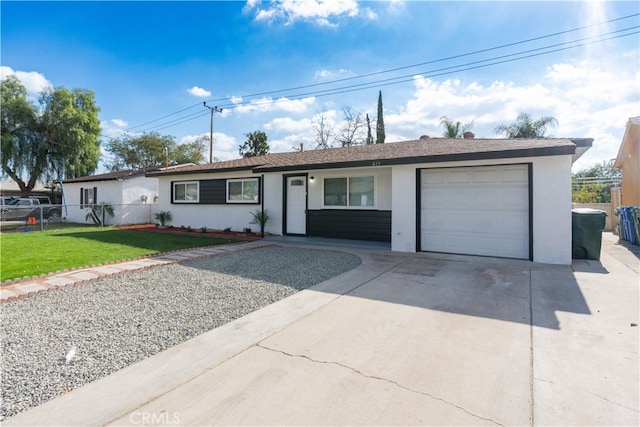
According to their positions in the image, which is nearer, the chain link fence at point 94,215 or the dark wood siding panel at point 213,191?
the dark wood siding panel at point 213,191

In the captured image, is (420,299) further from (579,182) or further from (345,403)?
(579,182)

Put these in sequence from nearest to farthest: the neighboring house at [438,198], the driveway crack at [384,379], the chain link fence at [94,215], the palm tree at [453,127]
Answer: the driveway crack at [384,379], the neighboring house at [438,198], the chain link fence at [94,215], the palm tree at [453,127]

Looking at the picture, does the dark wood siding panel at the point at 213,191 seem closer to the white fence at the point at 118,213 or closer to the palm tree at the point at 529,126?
the white fence at the point at 118,213

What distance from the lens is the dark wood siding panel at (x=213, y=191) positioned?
12855mm

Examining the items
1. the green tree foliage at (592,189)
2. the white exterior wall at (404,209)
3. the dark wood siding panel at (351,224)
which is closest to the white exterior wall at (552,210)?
the white exterior wall at (404,209)

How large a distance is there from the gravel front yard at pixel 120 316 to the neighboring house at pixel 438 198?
2.84m

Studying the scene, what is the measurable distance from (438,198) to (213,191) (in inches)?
363

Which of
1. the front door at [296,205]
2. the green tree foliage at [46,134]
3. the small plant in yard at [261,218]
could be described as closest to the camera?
the front door at [296,205]

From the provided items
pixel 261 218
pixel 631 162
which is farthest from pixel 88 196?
pixel 631 162

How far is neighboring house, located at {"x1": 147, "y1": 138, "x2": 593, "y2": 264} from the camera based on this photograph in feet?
21.7

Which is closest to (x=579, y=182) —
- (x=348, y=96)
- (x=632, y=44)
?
(x=632, y=44)

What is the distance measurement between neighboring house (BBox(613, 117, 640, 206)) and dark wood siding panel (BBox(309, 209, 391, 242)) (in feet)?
33.7

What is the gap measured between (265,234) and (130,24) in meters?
10.1

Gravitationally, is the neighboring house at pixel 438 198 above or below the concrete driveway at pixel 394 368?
above
